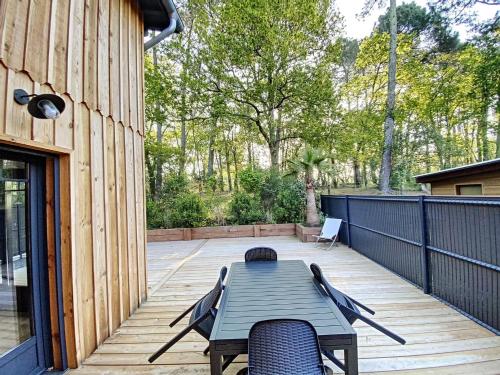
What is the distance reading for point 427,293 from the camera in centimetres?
375

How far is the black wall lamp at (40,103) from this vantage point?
1.83 meters

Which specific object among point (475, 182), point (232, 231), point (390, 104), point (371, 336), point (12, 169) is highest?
point (390, 104)

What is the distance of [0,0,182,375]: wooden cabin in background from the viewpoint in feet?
6.40

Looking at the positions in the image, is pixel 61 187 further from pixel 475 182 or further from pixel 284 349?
pixel 475 182

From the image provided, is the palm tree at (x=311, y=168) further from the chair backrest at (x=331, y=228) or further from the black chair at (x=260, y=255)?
the black chair at (x=260, y=255)

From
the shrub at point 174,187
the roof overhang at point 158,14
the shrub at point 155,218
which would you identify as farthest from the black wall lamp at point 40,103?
the shrub at point 174,187

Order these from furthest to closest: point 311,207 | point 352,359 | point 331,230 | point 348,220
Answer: point 311,207 < point 331,230 < point 348,220 < point 352,359

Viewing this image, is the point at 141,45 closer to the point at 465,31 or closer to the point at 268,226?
the point at 268,226

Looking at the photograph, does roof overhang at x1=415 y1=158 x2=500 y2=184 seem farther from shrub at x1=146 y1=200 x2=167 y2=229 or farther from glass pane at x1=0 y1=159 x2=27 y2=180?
shrub at x1=146 y1=200 x2=167 y2=229

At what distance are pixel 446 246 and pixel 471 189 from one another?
11.2ft

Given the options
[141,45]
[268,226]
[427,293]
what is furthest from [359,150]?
[141,45]

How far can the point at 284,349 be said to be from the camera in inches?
58.1

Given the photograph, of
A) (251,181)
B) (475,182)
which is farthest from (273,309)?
(251,181)

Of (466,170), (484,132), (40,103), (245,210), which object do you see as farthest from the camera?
(484,132)
